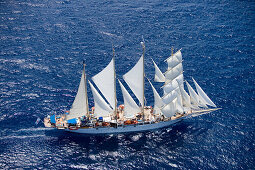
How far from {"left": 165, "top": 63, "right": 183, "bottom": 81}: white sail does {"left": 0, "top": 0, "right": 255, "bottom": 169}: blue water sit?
14809mm

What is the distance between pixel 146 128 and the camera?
87.6m

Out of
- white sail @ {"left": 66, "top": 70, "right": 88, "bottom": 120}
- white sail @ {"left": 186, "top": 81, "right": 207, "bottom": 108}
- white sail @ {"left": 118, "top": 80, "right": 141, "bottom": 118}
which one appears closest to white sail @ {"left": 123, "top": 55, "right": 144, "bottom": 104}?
white sail @ {"left": 118, "top": 80, "right": 141, "bottom": 118}

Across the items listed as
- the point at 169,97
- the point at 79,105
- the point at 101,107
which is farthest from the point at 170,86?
the point at 79,105

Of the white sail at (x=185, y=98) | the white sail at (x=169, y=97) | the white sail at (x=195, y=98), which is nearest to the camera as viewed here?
the white sail at (x=169, y=97)

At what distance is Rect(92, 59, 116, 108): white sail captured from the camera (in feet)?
262

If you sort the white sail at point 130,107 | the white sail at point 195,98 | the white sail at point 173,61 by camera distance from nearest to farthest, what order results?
the white sail at point 173,61
the white sail at point 130,107
the white sail at point 195,98

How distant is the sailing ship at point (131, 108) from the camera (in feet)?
274

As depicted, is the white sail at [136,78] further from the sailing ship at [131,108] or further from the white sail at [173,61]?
the white sail at [173,61]

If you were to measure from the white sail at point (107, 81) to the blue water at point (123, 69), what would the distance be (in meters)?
13.2

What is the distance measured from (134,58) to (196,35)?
104 ft

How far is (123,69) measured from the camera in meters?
109

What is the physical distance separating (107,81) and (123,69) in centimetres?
2787

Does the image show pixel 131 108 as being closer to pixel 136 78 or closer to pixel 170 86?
pixel 136 78

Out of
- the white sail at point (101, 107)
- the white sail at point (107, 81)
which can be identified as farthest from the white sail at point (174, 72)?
the white sail at point (101, 107)
